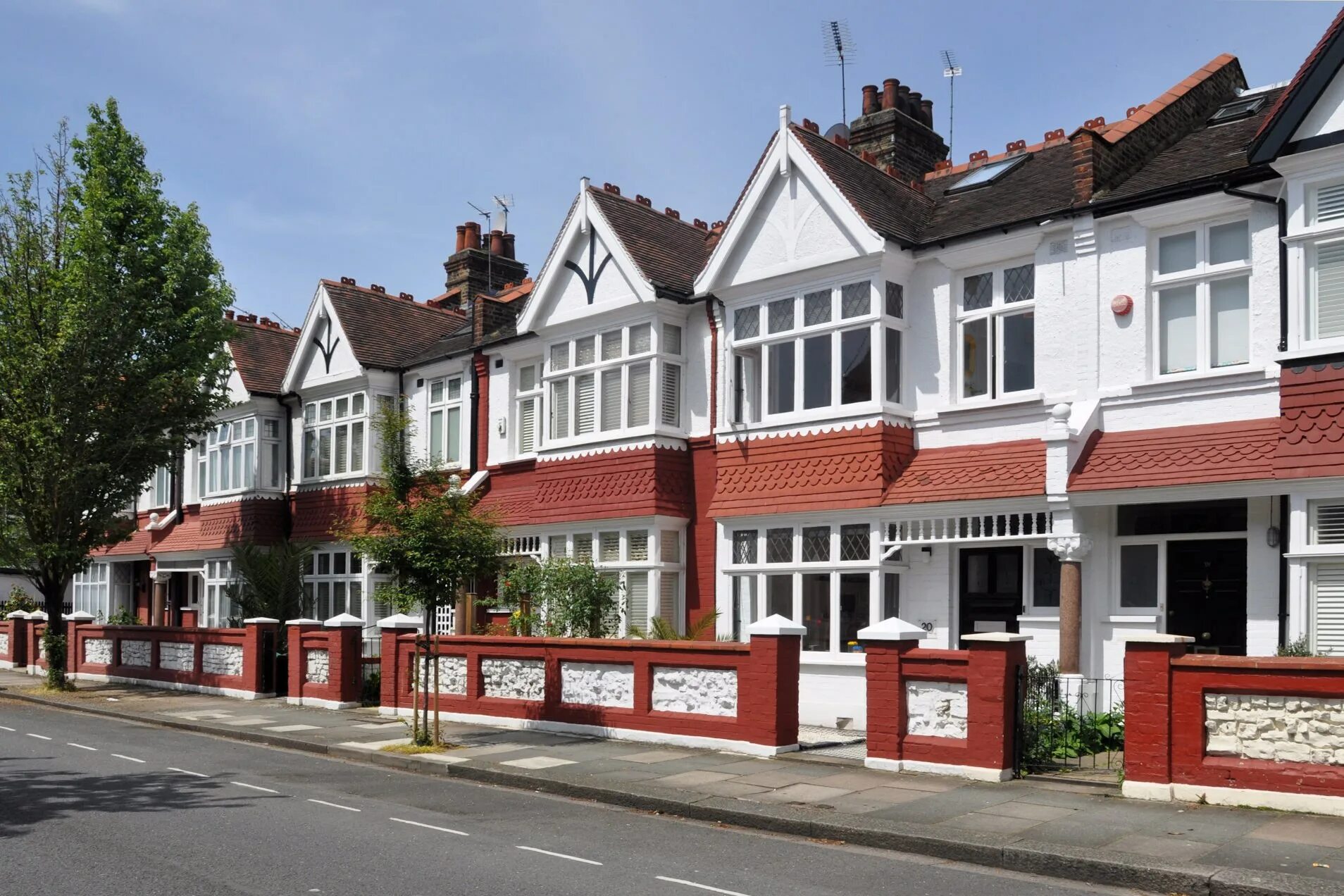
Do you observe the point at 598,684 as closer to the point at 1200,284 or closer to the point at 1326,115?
the point at 1200,284

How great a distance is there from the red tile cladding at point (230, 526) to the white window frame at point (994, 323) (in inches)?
702

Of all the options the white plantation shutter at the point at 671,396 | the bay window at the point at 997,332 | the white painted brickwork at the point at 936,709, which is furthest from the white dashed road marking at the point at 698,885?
the white plantation shutter at the point at 671,396

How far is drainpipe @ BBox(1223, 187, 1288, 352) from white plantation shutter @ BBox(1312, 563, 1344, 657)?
2.47 meters

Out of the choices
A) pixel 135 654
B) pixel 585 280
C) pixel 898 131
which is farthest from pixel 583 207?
pixel 135 654

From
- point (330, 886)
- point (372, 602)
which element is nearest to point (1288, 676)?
point (330, 886)

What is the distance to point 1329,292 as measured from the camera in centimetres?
1334

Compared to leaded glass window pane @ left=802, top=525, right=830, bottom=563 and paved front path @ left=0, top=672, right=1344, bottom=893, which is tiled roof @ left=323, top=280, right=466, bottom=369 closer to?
paved front path @ left=0, top=672, right=1344, bottom=893

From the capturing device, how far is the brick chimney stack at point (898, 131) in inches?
843

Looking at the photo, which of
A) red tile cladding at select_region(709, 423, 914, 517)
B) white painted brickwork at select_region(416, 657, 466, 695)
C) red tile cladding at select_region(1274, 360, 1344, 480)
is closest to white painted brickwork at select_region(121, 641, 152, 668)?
white painted brickwork at select_region(416, 657, 466, 695)

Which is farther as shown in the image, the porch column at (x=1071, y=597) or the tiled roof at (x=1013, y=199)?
the tiled roof at (x=1013, y=199)

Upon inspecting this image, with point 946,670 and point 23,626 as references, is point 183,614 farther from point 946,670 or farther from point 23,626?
point 946,670

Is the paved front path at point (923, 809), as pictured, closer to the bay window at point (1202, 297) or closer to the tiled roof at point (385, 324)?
the bay window at point (1202, 297)

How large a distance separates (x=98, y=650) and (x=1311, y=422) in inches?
1013

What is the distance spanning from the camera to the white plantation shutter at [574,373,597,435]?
21.3m
